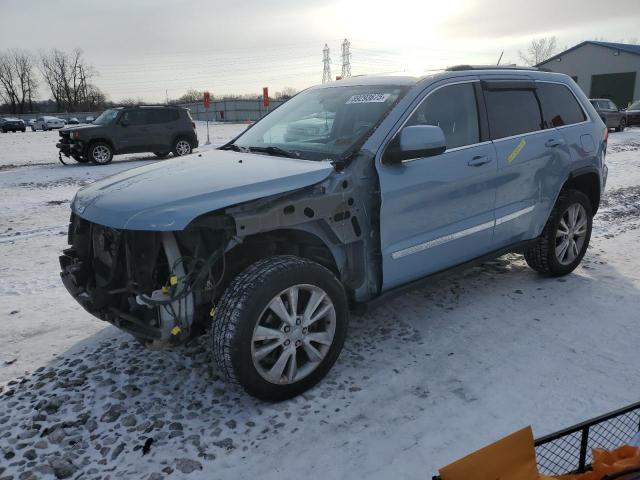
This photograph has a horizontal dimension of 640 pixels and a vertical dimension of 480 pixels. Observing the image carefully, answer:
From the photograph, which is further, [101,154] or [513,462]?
[101,154]

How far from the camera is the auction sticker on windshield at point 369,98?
3.58 m

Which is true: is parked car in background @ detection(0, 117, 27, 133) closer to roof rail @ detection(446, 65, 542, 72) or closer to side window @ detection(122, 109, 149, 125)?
side window @ detection(122, 109, 149, 125)

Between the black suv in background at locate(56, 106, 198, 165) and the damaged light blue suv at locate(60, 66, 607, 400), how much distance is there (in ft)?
41.0

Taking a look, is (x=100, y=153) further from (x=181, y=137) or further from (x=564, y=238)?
(x=564, y=238)

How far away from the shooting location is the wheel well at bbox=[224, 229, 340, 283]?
3.07 metres

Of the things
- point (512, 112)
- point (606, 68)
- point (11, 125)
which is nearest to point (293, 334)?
point (512, 112)

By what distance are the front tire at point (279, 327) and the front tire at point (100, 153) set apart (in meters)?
13.9

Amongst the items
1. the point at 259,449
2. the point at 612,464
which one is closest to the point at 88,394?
the point at 259,449

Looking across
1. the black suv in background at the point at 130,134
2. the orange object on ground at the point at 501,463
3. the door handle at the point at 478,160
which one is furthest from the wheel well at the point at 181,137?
the orange object on ground at the point at 501,463

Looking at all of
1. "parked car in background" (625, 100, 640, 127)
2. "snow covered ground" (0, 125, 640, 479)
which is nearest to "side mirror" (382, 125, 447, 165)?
"snow covered ground" (0, 125, 640, 479)

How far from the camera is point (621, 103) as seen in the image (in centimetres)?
4247

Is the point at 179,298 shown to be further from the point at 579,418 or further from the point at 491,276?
the point at 491,276

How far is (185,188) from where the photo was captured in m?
2.81

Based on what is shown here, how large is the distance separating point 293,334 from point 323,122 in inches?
66.6
